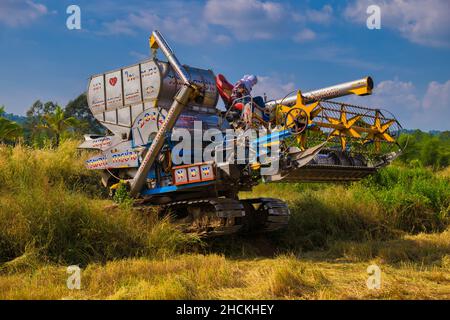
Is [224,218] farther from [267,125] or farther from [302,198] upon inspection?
[302,198]

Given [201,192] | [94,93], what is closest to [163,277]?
[201,192]

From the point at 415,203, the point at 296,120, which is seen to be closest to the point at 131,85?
the point at 296,120

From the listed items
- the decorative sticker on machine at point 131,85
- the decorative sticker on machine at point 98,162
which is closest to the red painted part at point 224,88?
the decorative sticker on machine at point 131,85

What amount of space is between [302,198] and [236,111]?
3.48m

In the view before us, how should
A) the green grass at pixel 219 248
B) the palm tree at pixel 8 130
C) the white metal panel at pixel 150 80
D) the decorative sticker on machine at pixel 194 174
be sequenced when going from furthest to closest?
the palm tree at pixel 8 130
the white metal panel at pixel 150 80
the decorative sticker on machine at pixel 194 174
the green grass at pixel 219 248

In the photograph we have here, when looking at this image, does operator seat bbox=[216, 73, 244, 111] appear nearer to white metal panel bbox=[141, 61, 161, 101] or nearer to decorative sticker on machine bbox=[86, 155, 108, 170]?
white metal panel bbox=[141, 61, 161, 101]

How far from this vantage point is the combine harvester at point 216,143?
27.4ft

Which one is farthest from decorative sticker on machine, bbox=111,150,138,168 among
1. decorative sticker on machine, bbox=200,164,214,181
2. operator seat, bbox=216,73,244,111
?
operator seat, bbox=216,73,244,111

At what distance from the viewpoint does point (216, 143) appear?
9.34 m

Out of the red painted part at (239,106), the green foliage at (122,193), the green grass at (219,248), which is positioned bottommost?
the green grass at (219,248)

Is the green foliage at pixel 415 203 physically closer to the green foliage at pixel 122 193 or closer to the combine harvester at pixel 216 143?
the combine harvester at pixel 216 143

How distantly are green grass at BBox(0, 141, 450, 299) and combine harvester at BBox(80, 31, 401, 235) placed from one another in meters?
0.68

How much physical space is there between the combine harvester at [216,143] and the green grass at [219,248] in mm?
683
